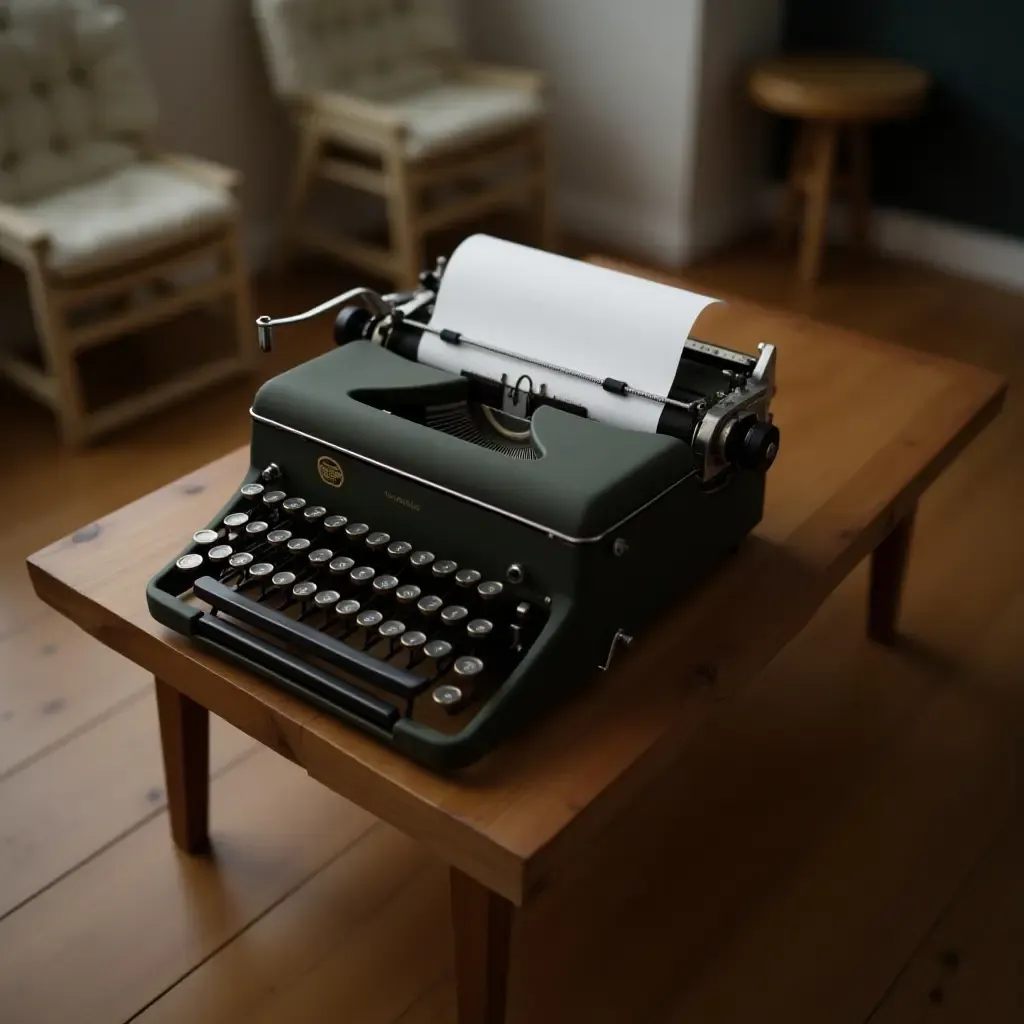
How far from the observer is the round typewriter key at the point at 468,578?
4.06 ft

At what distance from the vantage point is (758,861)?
167 cm

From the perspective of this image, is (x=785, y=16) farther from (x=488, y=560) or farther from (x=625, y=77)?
(x=488, y=560)

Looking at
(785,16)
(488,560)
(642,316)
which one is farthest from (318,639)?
(785,16)

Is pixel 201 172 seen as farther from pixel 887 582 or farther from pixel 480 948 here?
pixel 480 948

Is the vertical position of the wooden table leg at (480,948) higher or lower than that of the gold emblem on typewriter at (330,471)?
lower

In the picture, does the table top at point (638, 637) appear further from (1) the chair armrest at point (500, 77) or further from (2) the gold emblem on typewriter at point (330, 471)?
(1) the chair armrest at point (500, 77)

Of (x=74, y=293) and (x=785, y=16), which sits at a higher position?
(x=785, y=16)

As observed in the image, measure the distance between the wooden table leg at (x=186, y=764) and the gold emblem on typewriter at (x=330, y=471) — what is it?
1.13ft

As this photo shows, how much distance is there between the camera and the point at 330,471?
134cm

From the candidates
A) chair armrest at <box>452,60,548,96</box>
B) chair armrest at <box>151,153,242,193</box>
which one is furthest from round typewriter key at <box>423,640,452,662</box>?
chair armrest at <box>452,60,548,96</box>

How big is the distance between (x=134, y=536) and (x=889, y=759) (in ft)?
3.67

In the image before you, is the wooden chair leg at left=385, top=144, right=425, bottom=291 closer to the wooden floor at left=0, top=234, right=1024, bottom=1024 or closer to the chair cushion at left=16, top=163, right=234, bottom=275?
the chair cushion at left=16, top=163, right=234, bottom=275

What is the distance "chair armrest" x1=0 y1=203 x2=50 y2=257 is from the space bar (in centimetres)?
129

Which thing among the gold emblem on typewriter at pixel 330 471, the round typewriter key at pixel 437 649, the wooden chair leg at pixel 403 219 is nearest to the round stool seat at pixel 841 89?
the wooden chair leg at pixel 403 219
